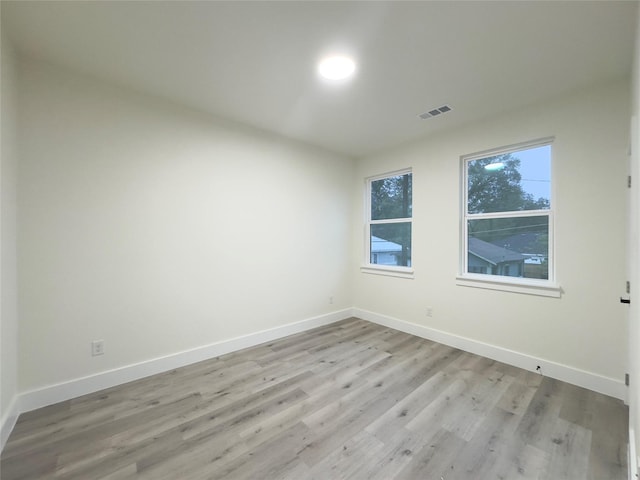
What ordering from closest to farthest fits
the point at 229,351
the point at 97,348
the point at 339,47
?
the point at 339,47
the point at 97,348
the point at 229,351

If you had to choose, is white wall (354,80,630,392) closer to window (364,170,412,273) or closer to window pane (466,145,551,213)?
window pane (466,145,551,213)

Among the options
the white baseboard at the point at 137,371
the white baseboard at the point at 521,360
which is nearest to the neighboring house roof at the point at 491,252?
the white baseboard at the point at 521,360

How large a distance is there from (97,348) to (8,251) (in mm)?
988

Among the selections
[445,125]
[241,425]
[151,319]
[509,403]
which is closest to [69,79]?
[151,319]

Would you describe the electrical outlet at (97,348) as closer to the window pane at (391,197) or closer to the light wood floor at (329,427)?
the light wood floor at (329,427)

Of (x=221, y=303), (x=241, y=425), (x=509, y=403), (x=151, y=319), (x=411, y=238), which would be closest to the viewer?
(x=241, y=425)

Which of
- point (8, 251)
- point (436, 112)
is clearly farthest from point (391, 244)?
point (8, 251)

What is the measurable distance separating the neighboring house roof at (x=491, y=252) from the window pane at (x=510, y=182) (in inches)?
14.9

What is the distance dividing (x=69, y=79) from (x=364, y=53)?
236 cm

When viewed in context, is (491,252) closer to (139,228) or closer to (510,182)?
(510,182)

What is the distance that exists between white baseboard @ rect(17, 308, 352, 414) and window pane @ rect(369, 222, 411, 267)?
163 cm

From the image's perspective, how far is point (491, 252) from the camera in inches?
120

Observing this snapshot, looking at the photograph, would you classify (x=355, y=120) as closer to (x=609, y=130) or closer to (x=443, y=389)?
(x=609, y=130)

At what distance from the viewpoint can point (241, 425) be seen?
1.88 meters
